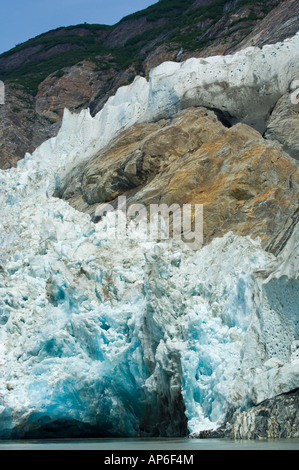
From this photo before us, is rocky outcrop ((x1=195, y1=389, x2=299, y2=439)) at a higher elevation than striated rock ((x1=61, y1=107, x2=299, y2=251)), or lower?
lower

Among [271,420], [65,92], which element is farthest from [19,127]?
[271,420]

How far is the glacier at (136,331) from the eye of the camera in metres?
15.1

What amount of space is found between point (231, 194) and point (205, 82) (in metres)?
7.70

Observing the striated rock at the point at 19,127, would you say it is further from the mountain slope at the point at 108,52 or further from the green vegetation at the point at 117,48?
the green vegetation at the point at 117,48

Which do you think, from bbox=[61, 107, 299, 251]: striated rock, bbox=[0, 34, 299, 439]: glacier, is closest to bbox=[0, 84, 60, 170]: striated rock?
bbox=[61, 107, 299, 251]: striated rock

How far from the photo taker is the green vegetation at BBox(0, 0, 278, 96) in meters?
60.9

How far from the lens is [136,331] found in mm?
18266

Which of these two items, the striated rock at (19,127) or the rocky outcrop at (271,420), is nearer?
the rocky outcrop at (271,420)

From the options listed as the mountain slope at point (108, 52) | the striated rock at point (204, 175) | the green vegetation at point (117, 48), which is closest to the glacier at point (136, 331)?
the striated rock at point (204, 175)

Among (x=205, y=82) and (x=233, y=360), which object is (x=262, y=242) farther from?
(x=205, y=82)

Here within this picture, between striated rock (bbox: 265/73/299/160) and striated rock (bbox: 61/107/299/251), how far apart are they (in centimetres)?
87

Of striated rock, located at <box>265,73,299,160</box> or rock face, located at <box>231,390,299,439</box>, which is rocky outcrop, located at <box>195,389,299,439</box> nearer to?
rock face, located at <box>231,390,299,439</box>

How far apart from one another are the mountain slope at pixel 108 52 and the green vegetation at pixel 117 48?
8cm
